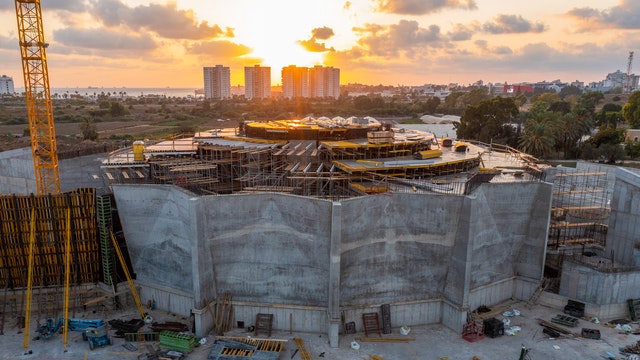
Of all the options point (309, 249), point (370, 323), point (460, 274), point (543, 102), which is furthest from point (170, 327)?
point (543, 102)

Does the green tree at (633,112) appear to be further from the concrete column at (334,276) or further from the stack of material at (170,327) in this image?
the stack of material at (170,327)

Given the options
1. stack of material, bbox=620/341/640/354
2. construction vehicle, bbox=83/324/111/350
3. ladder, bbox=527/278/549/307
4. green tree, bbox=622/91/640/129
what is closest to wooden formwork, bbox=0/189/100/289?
construction vehicle, bbox=83/324/111/350

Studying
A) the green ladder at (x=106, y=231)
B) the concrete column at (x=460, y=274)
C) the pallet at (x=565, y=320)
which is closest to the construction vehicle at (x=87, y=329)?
the green ladder at (x=106, y=231)

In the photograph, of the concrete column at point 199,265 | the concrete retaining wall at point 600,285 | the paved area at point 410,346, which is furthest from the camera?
the concrete retaining wall at point 600,285

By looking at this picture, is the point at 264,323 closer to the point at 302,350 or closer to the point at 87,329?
the point at 302,350

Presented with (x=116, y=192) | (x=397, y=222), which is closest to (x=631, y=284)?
(x=397, y=222)
